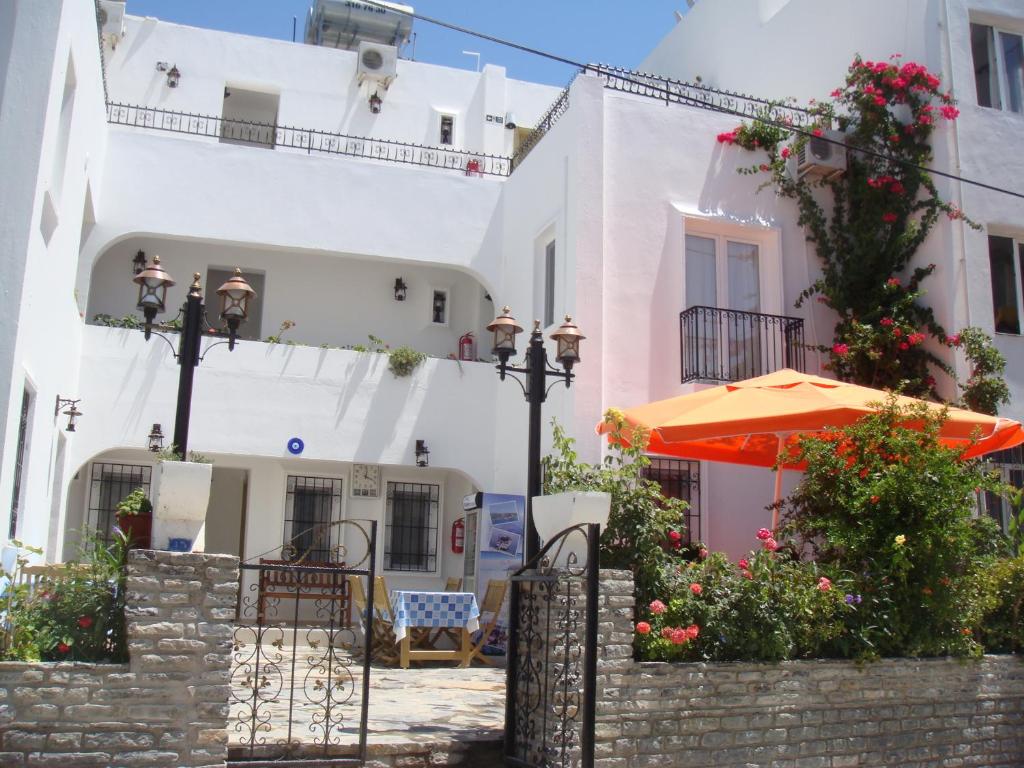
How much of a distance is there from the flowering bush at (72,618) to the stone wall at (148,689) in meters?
0.19

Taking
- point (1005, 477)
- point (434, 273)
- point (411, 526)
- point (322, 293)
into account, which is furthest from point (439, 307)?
point (1005, 477)

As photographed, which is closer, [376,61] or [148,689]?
[148,689]

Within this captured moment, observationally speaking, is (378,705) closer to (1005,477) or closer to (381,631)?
(381,631)

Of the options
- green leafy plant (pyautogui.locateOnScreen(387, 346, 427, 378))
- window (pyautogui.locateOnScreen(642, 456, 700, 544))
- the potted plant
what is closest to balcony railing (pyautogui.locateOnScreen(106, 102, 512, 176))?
green leafy plant (pyautogui.locateOnScreen(387, 346, 427, 378))

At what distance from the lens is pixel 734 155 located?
40.9 ft

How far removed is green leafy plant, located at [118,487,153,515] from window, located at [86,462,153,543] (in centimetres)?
708

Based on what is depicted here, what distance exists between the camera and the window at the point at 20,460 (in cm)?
839

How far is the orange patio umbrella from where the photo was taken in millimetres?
8422

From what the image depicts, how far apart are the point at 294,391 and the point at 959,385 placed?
772 cm

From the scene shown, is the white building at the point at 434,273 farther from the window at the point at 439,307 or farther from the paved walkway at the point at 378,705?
the paved walkway at the point at 378,705

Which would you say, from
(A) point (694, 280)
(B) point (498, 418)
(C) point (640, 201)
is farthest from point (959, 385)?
(B) point (498, 418)

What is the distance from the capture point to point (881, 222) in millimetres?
12281

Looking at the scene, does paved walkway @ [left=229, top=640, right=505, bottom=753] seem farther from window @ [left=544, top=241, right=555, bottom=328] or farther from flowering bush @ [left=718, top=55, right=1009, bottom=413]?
flowering bush @ [left=718, top=55, right=1009, bottom=413]

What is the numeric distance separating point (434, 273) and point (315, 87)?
4.43 metres
